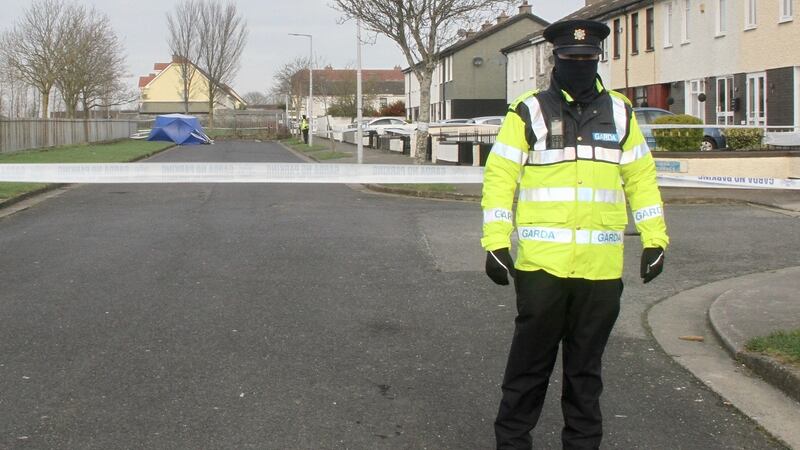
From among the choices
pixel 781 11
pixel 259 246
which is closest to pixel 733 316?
pixel 259 246

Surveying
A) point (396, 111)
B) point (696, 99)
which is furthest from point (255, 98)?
point (696, 99)

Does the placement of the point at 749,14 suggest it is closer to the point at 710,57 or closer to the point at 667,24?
the point at 710,57

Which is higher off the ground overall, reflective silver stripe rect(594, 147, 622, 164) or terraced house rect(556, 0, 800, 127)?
terraced house rect(556, 0, 800, 127)

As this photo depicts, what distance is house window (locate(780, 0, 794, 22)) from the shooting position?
28156 millimetres

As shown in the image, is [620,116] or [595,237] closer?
[595,237]

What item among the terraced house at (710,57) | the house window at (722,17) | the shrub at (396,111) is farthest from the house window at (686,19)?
the shrub at (396,111)

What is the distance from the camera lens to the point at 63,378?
6.19 m

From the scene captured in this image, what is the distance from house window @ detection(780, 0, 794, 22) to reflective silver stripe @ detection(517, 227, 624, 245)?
26348 mm

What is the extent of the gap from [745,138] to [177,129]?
156ft

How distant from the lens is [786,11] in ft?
93.4

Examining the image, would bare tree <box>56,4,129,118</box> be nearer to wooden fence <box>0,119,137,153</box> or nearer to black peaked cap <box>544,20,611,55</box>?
wooden fence <box>0,119,137,153</box>

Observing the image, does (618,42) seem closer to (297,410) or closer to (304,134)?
(304,134)

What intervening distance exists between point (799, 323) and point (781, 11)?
23.5 m

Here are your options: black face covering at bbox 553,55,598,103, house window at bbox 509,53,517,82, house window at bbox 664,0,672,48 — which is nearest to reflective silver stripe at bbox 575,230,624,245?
black face covering at bbox 553,55,598,103
